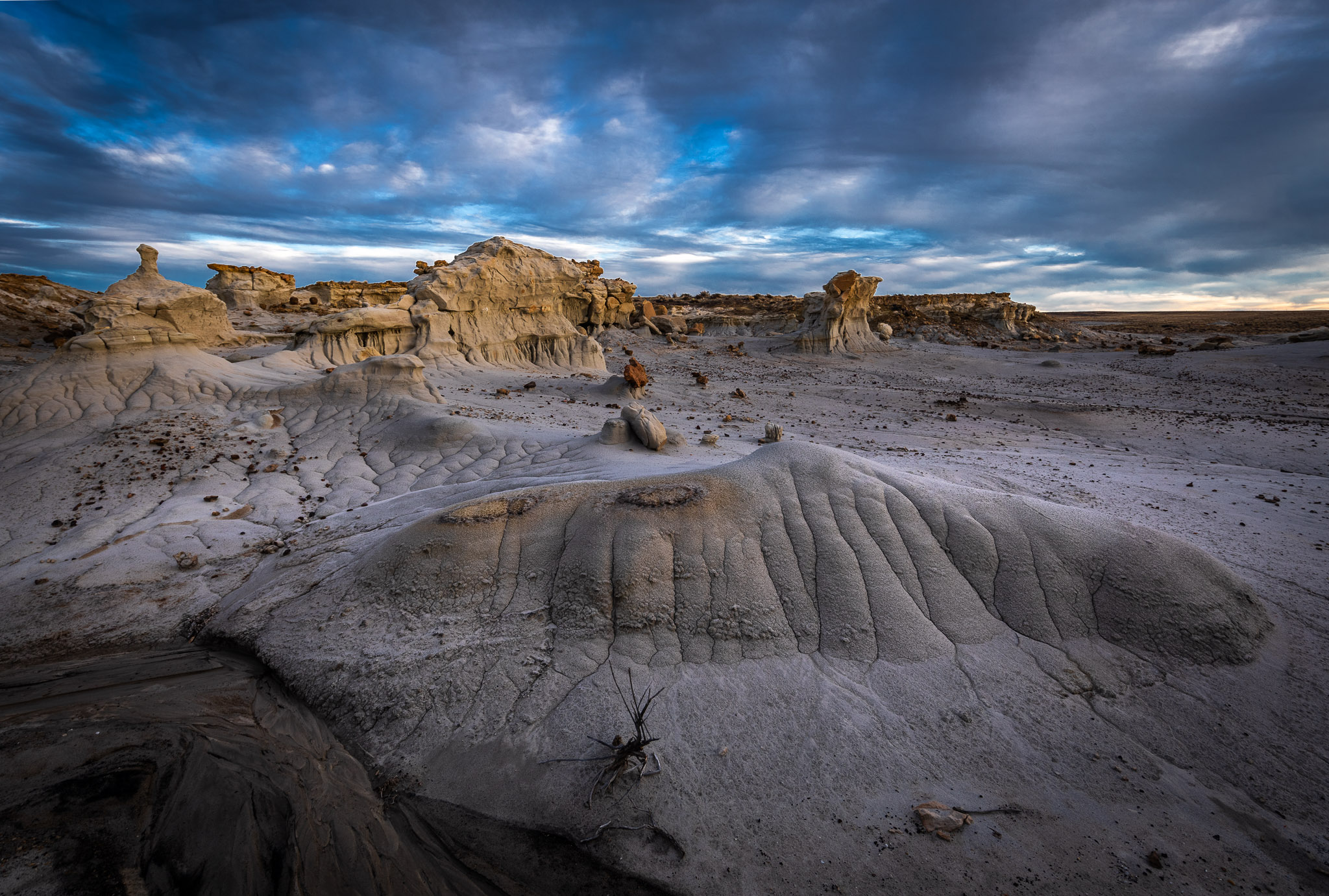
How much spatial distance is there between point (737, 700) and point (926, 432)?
12.7 meters

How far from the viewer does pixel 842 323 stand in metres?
30.8

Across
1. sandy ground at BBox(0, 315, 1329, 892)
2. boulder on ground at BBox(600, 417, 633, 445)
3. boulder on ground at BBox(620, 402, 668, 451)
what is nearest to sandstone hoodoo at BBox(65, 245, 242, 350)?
sandy ground at BBox(0, 315, 1329, 892)

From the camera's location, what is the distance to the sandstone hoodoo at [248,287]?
2795cm

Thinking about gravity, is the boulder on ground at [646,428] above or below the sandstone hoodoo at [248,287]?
below

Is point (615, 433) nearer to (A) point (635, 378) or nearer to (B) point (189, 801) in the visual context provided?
(B) point (189, 801)

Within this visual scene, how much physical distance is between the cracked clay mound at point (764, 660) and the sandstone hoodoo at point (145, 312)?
10.5m

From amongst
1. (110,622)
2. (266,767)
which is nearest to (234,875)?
(266,767)

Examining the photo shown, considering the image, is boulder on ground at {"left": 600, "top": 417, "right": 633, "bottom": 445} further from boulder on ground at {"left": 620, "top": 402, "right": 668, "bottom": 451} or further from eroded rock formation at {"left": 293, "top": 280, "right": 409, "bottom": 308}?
eroded rock formation at {"left": 293, "top": 280, "right": 409, "bottom": 308}

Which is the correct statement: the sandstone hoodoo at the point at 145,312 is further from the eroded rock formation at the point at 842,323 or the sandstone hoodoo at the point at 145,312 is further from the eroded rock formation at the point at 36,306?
the eroded rock formation at the point at 842,323

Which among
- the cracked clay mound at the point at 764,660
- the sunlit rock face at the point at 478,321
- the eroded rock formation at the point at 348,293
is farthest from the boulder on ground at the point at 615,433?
the eroded rock formation at the point at 348,293

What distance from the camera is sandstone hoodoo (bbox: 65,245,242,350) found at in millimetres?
11891

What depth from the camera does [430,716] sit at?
13.8ft

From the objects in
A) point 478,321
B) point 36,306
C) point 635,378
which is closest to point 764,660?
point 635,378

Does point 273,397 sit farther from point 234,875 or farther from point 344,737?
point 234,875
